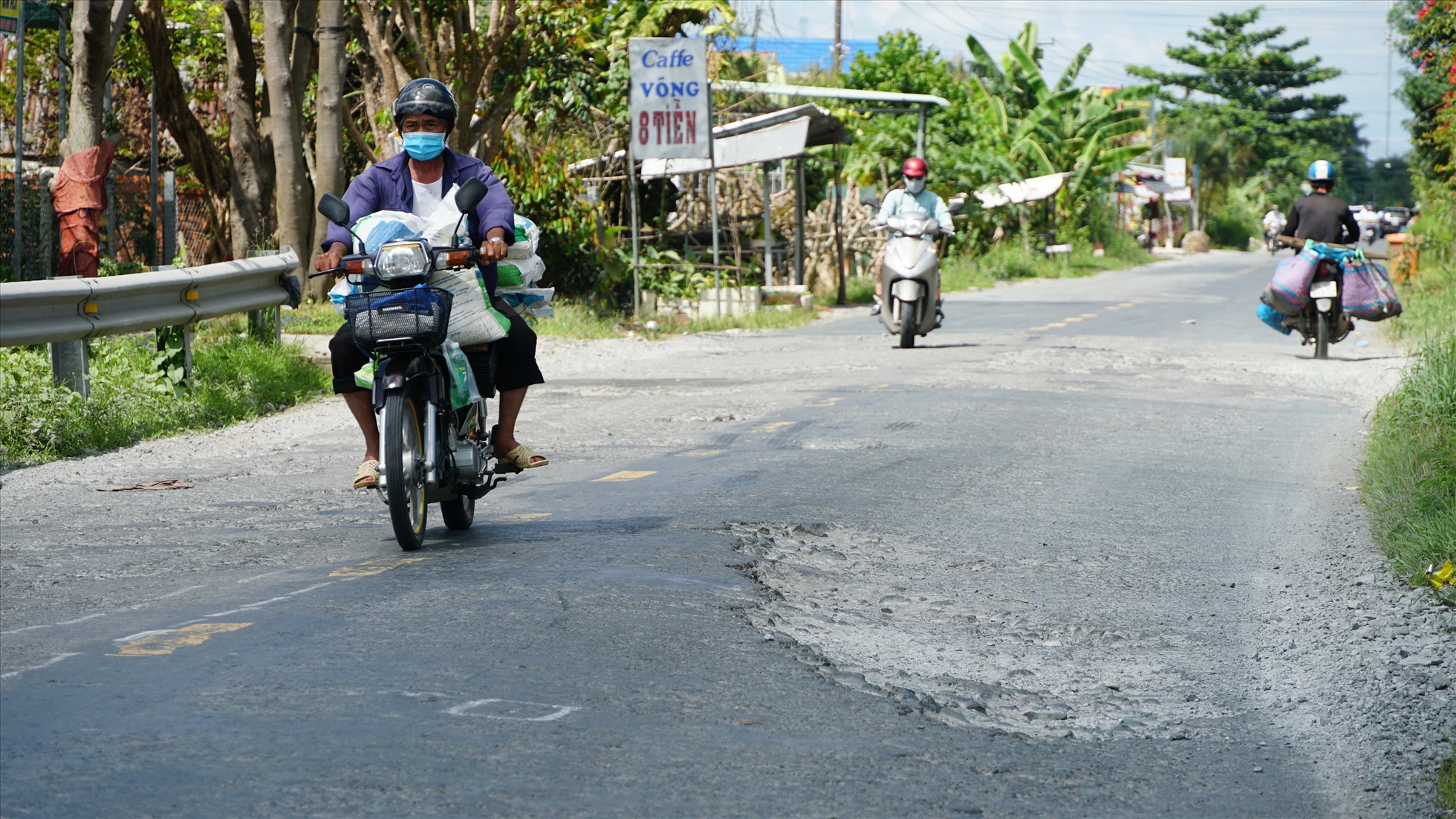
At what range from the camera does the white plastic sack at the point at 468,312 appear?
19.9ft

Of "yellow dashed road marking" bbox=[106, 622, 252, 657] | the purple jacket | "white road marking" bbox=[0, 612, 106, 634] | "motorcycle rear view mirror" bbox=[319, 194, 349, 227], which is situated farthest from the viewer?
the purple jacket

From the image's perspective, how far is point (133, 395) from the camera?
10.3m

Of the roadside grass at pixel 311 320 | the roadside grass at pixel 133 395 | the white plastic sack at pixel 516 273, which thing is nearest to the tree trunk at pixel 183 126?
the roadside grass at pixel 311 320

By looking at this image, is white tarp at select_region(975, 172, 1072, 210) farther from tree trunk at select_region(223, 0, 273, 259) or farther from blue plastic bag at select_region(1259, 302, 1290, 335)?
blue plastic bag at select_region(1259, 302, 1290, 335)

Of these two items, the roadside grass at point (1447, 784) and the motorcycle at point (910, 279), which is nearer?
the roadside grass at point (1447, 784)

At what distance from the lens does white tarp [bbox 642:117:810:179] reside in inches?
922

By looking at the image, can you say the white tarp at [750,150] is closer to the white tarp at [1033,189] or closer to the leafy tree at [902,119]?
the leafy tree at [902,119]

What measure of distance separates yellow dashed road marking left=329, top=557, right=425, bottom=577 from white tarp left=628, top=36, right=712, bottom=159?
13704 mm

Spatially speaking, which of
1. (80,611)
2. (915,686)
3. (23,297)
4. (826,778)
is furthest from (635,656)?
(23,297)

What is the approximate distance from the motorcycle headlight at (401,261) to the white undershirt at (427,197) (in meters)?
0.59

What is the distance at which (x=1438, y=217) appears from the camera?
1078 inches

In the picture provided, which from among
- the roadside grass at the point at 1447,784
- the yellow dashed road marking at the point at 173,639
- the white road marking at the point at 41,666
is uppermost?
the white road marking at the point at 41,666

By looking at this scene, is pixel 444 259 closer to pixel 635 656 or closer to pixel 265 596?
pixel 265 596

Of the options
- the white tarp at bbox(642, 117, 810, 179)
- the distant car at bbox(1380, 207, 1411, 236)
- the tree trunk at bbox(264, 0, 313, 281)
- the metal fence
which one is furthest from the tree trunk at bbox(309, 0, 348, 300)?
the distant car at bbox(1380, 207, 1411, 236)
